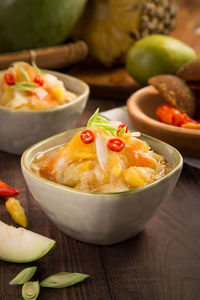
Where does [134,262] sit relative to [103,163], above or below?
below

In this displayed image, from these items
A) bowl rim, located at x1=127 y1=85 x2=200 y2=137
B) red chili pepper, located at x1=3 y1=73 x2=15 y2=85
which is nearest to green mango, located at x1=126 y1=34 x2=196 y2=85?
bowl rim, located at x1=127 y1=85 x2=200 y2=137

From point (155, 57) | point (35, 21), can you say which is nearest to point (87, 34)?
point (35, 21)

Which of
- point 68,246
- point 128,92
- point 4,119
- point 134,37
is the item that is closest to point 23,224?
point 68,246

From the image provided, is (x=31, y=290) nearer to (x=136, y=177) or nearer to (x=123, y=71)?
(x=136, y=177)

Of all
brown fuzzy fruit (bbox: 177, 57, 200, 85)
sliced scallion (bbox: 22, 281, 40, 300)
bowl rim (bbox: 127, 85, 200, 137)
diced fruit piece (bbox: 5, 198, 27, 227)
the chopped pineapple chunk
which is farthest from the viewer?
brown fuzzy fruit (bbox: 177, 57, 200, 85)

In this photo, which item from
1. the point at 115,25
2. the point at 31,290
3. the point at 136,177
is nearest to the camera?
the point at 31,290

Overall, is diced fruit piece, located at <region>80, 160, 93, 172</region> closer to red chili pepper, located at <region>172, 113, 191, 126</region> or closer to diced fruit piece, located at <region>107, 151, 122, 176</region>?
diced fruit piece, located at <region>107, 151, 122, 176</region>

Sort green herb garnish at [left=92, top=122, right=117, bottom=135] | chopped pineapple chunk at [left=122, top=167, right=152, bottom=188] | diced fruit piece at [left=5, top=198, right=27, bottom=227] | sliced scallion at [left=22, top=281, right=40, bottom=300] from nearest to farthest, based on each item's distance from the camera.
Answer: sliced scallion at [left=22, top=281, right=40, bottom=300] → chopped pineapple chunk at [left=122, top=167, right=152, bottom=188] → green herb garnish at [left=92, top=122, right=117, bottom=135] → diced fruit piece at [left=5, top=198, right=27, bottom=227]
